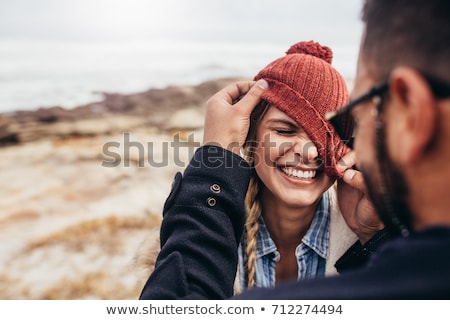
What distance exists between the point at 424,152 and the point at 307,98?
1555 millimetres

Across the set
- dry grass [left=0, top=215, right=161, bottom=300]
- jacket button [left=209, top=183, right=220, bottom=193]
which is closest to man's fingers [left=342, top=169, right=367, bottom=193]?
jacket button [left=209, top=183, right=220, bottom=193]

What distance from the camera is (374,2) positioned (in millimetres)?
1309

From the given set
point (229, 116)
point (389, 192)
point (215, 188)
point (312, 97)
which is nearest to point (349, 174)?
A: point (312, 97)

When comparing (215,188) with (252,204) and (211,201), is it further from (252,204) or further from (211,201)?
(252,204)

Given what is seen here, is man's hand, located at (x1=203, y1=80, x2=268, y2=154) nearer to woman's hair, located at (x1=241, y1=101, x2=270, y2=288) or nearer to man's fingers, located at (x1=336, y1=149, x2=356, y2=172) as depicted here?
woman's hair, located at (x1=241, y1=101, x2=270, y2=288)

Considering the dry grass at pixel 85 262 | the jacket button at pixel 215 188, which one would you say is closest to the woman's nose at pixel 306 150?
the jacket button at pixel 215 188

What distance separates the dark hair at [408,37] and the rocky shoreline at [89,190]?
185cm

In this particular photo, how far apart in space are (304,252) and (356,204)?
43cm

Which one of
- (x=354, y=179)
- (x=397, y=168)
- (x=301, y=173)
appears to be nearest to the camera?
(x=397, y=168)

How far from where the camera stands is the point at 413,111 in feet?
3.34

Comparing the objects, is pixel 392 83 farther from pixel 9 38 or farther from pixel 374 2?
pixel 9 38

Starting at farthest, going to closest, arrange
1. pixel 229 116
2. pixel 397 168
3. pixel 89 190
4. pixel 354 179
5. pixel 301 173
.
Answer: pixel 89 190, pixel 301 173, pixel 354 179, pixel 229 116, pixel 397 168

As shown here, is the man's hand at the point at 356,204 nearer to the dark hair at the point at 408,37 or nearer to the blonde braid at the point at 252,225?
the blonde braid at the point at 252,225

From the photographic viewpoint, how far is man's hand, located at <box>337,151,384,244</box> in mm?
2455
